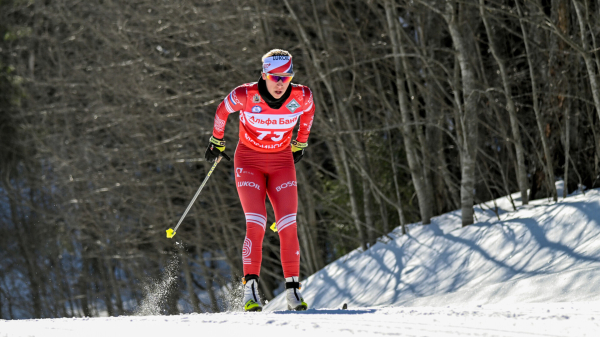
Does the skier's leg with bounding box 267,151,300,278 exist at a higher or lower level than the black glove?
lower

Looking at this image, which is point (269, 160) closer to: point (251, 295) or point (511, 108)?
point (251, 295)

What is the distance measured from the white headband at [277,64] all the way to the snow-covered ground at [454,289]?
1.68 m

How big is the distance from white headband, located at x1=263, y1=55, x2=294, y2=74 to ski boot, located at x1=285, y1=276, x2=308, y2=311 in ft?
4.82

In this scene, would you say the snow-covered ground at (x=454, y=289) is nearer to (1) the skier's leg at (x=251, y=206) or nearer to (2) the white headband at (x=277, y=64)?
(1) the skier's leg at (x=251, y=206)

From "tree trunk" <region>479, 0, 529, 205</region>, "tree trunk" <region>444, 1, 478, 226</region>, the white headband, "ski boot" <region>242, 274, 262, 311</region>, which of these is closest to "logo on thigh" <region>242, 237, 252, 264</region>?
"ski boot" <region>242, 274, 262, 311</region>

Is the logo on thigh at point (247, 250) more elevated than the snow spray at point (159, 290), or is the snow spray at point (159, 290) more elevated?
the logo on thigh at point (247, 250)

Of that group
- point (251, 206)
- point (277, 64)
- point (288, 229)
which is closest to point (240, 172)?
point (251, 206)

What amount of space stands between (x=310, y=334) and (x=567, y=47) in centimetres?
546

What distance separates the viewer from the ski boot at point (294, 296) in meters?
4.80

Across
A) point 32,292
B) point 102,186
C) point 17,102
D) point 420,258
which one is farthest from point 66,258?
point 420,258

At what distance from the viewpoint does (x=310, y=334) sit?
126 inches

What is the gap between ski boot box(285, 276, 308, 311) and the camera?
4805mm

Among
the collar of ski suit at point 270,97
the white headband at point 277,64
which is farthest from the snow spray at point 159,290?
the white headband at point 277,64

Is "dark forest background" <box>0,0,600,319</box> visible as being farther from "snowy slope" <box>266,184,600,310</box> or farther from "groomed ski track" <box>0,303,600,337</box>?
"groomed ski track" <box>0,303,600,337</box>
